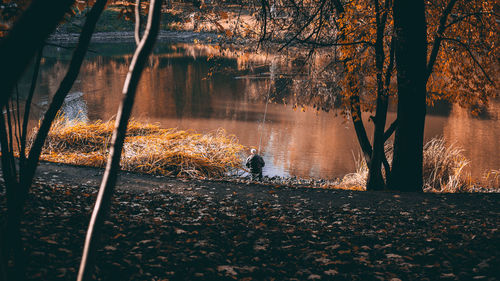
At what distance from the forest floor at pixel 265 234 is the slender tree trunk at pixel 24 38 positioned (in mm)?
2319

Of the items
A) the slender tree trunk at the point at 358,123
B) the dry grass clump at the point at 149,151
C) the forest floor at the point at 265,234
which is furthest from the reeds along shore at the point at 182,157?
the forest floor at the point at 265,234

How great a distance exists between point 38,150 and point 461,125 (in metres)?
17.1

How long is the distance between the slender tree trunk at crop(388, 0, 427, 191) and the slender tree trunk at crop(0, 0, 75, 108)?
681 centimetres

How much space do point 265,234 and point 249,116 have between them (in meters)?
13.6

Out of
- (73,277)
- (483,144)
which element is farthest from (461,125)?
(73,277)

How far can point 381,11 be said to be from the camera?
7516mm

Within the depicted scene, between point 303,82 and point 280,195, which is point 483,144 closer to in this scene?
point 303,82

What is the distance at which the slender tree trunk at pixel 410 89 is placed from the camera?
24.3ft

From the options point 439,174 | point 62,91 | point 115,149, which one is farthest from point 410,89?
point 115,149

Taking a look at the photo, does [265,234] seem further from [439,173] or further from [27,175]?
[439,173]

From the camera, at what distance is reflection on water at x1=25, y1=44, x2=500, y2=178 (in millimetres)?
13469

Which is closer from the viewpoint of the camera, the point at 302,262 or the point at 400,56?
the point at 302,262

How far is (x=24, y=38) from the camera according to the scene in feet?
4.49

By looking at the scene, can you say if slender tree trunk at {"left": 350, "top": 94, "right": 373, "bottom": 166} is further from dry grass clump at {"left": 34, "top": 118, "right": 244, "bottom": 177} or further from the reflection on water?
dry grass clump at {"left": 34, "top": 118, "right": 244, "bottom": 177}
